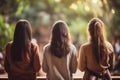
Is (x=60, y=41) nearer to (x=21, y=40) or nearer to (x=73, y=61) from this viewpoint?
(x=73, y=61)

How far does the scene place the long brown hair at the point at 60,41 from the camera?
4707 mm

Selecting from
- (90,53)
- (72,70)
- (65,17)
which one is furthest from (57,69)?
(65,17)

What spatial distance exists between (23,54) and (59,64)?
0.54m

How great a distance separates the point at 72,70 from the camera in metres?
4.83

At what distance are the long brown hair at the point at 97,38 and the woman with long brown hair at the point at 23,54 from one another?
0.83 m

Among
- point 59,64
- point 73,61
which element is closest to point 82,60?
point 73,61

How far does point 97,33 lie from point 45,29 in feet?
38.8

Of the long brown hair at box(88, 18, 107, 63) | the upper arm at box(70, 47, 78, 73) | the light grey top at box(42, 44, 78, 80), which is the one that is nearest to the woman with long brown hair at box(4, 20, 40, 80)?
the light grey top at box(42, 44, 78, 80)

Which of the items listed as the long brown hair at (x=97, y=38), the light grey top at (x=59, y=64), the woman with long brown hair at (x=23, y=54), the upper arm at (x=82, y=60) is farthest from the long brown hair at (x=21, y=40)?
the long brown hair at (x=97, y=38)

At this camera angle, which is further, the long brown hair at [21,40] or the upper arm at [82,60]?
the upper arm at [82,60]

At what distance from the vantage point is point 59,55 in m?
4.72

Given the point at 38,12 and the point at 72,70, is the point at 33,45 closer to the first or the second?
the point at 72,70

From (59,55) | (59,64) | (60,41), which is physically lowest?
(59,64)

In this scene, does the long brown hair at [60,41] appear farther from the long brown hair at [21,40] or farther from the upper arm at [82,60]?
the long brown hair at [21,40]
